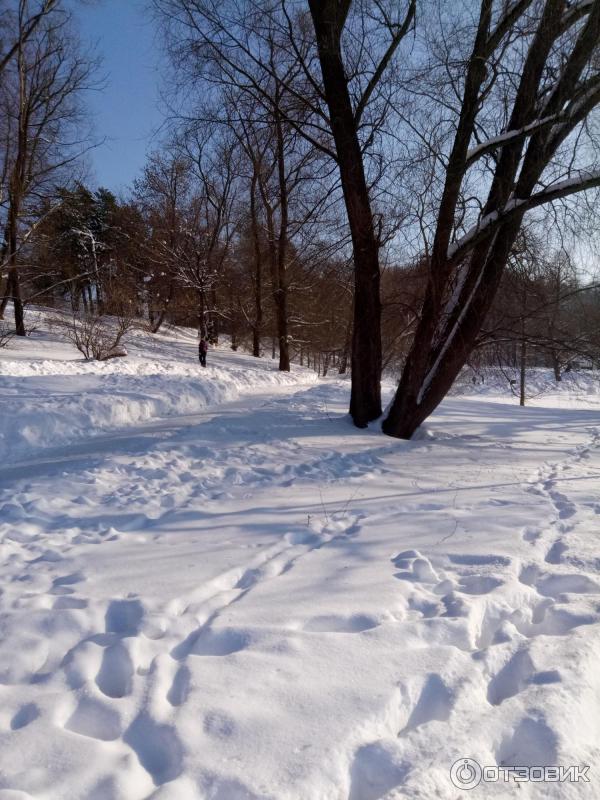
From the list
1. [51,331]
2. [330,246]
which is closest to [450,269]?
[330,246]

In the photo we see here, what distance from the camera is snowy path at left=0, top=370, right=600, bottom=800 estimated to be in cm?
183

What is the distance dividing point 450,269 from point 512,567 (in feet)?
17.2

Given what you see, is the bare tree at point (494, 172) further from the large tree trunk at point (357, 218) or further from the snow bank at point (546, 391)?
the snow bank at point (546, 391)

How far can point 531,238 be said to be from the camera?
25.0 ft

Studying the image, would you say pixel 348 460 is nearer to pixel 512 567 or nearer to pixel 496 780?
pixel 512 567

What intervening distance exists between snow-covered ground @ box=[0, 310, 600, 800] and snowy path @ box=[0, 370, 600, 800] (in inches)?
0.5

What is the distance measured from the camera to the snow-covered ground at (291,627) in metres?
1.83

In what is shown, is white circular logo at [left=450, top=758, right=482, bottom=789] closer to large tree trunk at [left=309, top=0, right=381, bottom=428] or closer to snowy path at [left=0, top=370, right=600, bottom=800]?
snowy path at [left=0, top=370, right=600, bottom=800]

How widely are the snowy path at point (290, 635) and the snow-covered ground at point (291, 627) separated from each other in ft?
0.04

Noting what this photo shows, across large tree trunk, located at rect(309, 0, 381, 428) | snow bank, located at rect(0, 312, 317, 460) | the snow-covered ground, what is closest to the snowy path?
the snow-covered ground

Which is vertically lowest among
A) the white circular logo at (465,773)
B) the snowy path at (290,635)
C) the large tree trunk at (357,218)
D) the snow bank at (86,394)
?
the white circular logo at (465,773)

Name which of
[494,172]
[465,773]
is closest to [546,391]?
[494,172]

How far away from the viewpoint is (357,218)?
802 cm

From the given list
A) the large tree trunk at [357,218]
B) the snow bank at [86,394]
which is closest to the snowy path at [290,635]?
the snow bank at [86,394]
